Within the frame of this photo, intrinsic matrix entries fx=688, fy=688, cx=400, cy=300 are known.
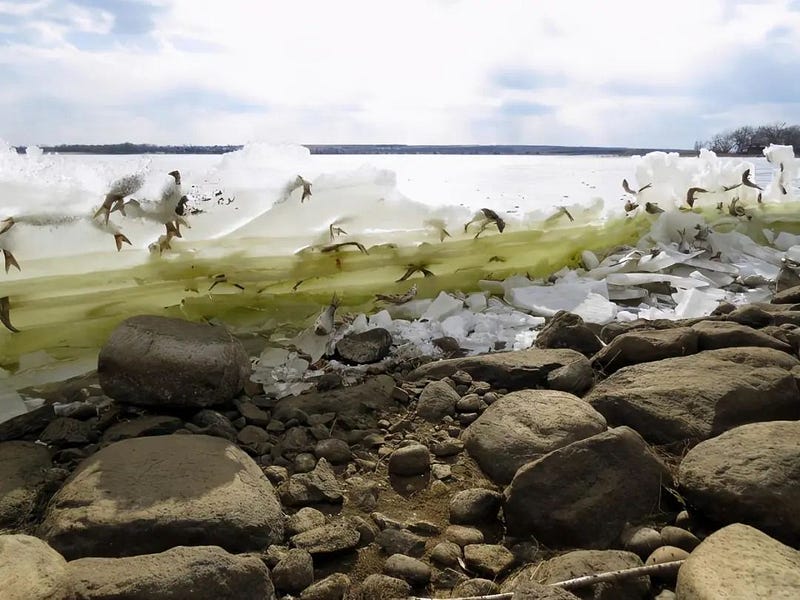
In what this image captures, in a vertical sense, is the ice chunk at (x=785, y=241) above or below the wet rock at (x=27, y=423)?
above

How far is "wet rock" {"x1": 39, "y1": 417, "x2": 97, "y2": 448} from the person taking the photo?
2.05 meters

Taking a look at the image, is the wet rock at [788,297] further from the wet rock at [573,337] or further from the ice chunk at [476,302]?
the ice chunk at [476,302]

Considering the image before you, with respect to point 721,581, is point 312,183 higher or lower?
higher

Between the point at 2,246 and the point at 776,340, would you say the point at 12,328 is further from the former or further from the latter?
the point at 776,340

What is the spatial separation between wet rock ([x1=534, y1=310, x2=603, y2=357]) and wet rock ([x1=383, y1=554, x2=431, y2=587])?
1.43 m

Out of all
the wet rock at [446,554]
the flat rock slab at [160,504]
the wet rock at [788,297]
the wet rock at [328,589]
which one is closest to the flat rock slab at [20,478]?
the flat rock slab at [160,504]

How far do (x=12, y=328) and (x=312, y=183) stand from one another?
1.29 m

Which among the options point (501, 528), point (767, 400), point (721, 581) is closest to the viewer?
point (721, 581)

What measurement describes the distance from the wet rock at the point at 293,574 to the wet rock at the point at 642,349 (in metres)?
1.45

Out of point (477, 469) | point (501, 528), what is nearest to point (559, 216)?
point (477, 469)

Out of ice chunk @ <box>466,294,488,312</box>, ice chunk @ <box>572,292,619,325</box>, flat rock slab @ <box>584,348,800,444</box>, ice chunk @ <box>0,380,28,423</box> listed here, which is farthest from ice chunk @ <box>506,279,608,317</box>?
ice chunk @ <box>0,380,28,423</box>

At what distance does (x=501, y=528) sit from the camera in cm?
165

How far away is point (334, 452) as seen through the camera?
2.01 meters

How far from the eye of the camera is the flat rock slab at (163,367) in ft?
6.98
